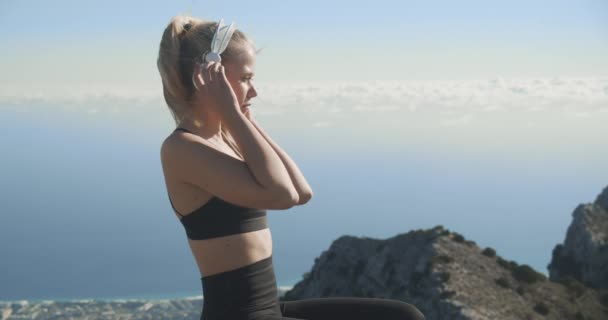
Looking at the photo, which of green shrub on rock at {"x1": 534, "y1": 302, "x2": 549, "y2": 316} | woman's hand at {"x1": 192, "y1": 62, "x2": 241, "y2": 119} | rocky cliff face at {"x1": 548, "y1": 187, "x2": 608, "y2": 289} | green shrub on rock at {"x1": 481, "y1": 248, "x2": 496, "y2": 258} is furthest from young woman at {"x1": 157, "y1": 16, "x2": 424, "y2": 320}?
rocky cliff face at {"x1": 548, "y1": 187, "x2": 608, "y2": 289}

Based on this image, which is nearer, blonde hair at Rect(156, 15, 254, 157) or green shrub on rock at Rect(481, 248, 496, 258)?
blonde hair at Rect(156, 15, 254, 157)

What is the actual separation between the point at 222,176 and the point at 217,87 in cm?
48

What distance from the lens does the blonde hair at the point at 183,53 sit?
3908mm

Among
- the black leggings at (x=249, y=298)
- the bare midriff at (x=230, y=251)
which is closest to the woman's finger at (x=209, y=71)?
the bare midriff at (x=230, y=251)

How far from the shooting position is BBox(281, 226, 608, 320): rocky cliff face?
20.6 meters

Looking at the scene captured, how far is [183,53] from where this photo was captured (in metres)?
3.92

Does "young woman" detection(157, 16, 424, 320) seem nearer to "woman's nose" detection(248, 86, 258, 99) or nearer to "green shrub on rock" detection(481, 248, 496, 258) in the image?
"woman's nose" detection(248, 86, 258, 99)

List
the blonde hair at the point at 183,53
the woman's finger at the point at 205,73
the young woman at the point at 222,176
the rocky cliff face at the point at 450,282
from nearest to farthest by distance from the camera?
1. the young woman at the point at 222,176
2. the woman's finger at the point at 205,73
3. the blonde hair at the point at 183,53
4. the rocky cliff face at the point at 450,282

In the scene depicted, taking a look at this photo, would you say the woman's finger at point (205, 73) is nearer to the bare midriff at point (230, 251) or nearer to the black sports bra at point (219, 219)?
the black sports bra at point (219, 219)

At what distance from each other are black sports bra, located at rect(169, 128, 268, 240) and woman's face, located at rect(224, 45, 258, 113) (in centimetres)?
65

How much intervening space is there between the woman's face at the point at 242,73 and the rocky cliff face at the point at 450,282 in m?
16.7

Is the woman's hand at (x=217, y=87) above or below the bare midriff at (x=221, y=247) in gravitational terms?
above

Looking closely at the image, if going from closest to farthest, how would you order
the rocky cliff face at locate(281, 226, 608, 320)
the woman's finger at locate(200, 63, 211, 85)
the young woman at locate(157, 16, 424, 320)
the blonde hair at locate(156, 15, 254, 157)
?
the young woman at locate(157, 16, 424, 320)
the woman's finger at locate(200, 63, 211, 85)
the blonde hair at locate(156, 15, 254, 157)
the rocky cliff face at locate(281, 226, 608, 320)

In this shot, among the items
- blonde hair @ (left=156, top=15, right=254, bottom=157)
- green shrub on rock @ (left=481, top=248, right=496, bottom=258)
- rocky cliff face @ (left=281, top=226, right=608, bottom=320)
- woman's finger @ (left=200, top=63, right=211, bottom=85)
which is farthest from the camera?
green shrub on rock @ (left=481, top=248, right=496, bottom=258)
